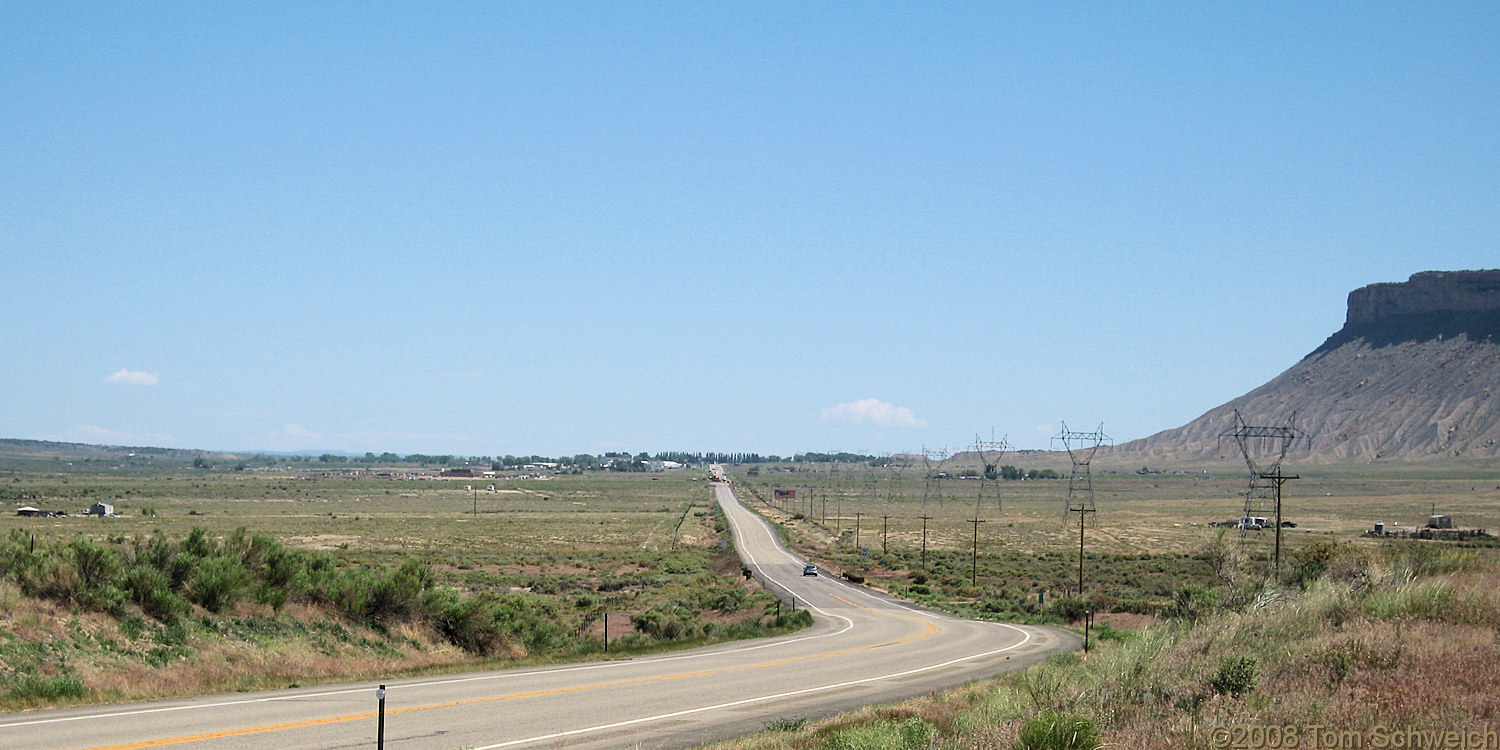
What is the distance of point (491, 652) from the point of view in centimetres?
2759

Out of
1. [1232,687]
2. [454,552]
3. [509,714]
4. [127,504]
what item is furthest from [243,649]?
[127,504]

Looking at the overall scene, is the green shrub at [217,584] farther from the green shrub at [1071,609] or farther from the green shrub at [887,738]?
the green shrub at [1071,609]

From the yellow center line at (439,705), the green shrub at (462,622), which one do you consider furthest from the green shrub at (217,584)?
the yellow center line at (439,705)

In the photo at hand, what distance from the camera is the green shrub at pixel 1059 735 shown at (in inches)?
376

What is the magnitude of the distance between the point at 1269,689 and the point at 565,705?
1077cm

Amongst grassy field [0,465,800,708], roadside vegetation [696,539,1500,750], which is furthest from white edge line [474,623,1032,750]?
grassy field [0,465,800,708]

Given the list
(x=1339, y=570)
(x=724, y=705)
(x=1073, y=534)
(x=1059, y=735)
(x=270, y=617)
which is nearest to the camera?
(x=1059, y=735)

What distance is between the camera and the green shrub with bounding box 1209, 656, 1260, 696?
11422mm

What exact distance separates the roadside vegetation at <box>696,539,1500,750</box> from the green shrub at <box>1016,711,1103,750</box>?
2 centimetres

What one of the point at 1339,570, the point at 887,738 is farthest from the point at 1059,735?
the point at 1339,570

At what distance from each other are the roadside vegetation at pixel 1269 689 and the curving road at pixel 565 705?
2112mm

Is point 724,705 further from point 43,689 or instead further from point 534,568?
point 534,568

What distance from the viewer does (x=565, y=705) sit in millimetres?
17609

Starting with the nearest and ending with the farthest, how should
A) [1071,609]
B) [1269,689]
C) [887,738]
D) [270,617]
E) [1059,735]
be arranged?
[1059,735] < [1269,689] < [887,738] < [270,617] < [1071,609]
